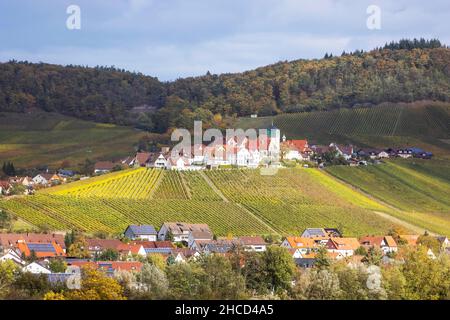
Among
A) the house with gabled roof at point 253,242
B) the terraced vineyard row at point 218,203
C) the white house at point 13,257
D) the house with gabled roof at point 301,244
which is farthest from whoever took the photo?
the terraced vineyard row at point 218,203

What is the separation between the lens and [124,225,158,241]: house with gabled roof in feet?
214

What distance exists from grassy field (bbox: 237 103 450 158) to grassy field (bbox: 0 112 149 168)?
1443 cm

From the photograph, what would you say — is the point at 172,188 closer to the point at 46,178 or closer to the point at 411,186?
the point at 46,178

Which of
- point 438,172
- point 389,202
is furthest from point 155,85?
point 389,202

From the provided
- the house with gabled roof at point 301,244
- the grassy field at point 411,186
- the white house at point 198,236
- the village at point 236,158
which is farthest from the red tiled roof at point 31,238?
the grassy field at point 411,186

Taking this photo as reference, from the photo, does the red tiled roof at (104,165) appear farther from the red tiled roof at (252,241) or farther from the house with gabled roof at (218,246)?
the house with gabled roof at (218,246)

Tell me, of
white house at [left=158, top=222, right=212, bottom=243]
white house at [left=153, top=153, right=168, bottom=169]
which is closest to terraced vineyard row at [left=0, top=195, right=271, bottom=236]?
white house at [left=158, top=222, right=212, bottom=243]

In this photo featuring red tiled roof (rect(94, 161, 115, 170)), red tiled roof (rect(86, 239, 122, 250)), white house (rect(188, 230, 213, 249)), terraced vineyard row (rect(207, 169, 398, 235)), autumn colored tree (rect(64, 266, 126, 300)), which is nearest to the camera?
autumn colored tree (rect(64, 266, 126, 300))

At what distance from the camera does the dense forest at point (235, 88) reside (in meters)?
126

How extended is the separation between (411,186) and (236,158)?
46.5ft

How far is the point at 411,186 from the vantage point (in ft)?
289

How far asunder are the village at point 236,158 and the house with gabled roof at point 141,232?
56.9 feet

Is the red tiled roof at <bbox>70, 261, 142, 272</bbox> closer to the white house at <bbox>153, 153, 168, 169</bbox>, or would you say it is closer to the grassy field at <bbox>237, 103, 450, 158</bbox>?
the white house at <bbox>153, 153, 168, 169</bbox>

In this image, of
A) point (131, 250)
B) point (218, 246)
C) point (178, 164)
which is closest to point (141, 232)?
point (218, 246)
